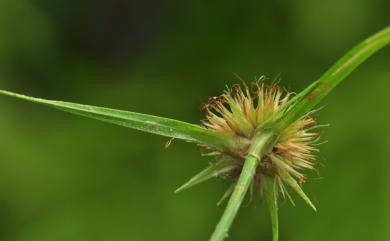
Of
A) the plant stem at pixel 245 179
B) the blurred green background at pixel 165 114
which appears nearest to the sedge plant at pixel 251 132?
the plant stem at pixel 245 179

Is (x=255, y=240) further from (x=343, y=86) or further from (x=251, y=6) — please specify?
(x=251, y=6)

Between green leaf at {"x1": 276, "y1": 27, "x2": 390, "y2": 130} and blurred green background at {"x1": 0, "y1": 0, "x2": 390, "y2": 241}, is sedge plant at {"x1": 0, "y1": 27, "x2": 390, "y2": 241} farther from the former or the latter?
blurred green background at {"x1": 0, "y1": 0, "x2": 390, "y2": 241}

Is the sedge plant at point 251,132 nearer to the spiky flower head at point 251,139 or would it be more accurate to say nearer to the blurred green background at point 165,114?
the spiky flower head at point 251,139

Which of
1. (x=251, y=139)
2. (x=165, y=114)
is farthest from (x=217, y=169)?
(x=165, y=114)

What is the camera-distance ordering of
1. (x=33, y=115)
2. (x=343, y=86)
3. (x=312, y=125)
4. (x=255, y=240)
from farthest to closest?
(x=33, y=115) < (x=343, y=86) < (x=255, y=240) < (x=312, y=125)

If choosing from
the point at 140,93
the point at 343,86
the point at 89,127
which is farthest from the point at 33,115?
the point at 343,86

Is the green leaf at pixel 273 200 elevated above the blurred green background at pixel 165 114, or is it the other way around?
the blurred green background at pixel 165 114
